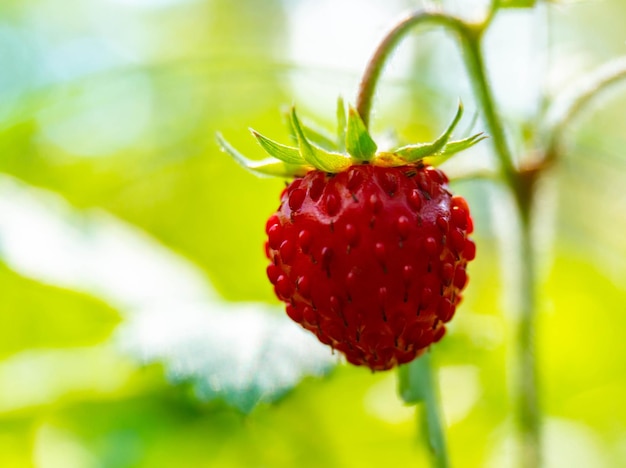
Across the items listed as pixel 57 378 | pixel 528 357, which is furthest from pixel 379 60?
pixel 57 378

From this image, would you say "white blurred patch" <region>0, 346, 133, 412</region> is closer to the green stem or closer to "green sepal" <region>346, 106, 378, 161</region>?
the green stem

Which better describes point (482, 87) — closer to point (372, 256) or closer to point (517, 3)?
point (517, 3)

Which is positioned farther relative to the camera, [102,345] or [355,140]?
[102,345]

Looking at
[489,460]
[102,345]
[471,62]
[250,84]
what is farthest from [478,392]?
[250,84]

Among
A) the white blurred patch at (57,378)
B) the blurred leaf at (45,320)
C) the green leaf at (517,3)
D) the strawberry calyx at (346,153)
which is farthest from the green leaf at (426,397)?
the blurred leaf at (45,320)

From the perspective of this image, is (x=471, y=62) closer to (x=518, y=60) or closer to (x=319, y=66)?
(x=319, y=66)

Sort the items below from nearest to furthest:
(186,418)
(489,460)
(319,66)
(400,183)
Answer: (400,183), (319,66), (186,418), (489,460)

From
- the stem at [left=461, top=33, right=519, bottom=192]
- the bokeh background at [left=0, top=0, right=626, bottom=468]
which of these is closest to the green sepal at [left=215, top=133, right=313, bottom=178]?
the bokeh background at [left=0, top=0, right=626, bottom=468]
